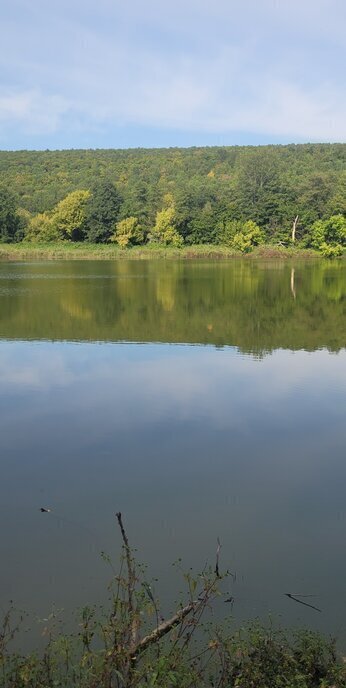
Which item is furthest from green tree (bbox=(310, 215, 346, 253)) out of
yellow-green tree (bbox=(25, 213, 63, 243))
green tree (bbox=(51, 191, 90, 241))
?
yellow-green tree (bbox=(25, 213, 63, 243))

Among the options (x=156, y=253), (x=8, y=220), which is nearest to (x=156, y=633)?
(x=156, y=253)

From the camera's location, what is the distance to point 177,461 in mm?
6395

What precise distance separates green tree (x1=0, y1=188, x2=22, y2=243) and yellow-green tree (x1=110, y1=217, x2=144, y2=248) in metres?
9.60

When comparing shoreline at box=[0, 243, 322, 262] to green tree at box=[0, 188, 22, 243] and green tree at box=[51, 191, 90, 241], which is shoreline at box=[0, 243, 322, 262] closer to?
green tree at box=[0, 188, 22, 243]

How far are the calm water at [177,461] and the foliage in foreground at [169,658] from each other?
0.41m

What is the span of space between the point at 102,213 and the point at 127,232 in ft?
12.6

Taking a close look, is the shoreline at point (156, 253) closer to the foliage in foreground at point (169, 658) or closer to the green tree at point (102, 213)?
the green tree at point (102, 213)

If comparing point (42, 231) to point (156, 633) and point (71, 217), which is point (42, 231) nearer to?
point (71, 217)

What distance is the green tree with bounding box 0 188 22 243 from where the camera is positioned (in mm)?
59159

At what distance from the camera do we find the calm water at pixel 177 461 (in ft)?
14.1

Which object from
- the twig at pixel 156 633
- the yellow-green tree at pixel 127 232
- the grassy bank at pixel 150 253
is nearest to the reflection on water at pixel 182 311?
the twig at pixel 156 633

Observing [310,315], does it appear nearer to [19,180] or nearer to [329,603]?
[329,603]

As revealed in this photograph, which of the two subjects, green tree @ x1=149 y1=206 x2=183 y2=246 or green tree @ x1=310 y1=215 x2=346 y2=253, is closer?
green tree @ x1=310 y1=215 x2=346 y2=253

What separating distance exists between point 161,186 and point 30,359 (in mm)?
60382
